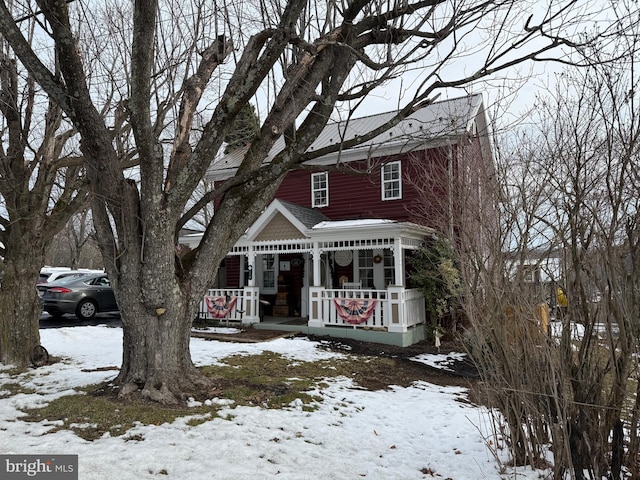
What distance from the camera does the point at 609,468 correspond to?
8.75 ft

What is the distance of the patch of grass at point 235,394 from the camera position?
12.5 ft

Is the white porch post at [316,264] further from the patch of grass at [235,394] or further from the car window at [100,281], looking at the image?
the car window at [100,281]

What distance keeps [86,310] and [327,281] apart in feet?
26.6

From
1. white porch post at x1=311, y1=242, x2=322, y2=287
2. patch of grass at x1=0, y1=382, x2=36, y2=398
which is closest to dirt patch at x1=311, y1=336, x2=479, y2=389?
white porch post at x1=311, y1=242, x2=322, y2=287

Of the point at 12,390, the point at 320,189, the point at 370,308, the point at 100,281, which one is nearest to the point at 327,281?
the point at 320,189

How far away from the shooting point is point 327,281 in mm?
13008

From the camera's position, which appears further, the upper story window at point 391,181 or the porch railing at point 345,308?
the upper story window at point 391,181

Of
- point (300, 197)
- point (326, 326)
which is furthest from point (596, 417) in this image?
point (300, 197)

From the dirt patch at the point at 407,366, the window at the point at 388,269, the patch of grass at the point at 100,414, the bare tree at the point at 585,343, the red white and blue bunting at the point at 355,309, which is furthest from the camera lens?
the window at the point at 388,269

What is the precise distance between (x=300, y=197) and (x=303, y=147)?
9499 mm

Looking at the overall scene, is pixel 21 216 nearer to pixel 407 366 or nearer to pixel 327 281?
pixel 407 366

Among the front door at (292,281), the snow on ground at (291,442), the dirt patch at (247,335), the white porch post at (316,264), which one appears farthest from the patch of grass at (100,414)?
the front door at (292,281)

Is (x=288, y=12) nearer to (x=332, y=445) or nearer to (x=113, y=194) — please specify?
(x=113, y=194)

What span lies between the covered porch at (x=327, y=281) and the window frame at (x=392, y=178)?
172 centimetres
